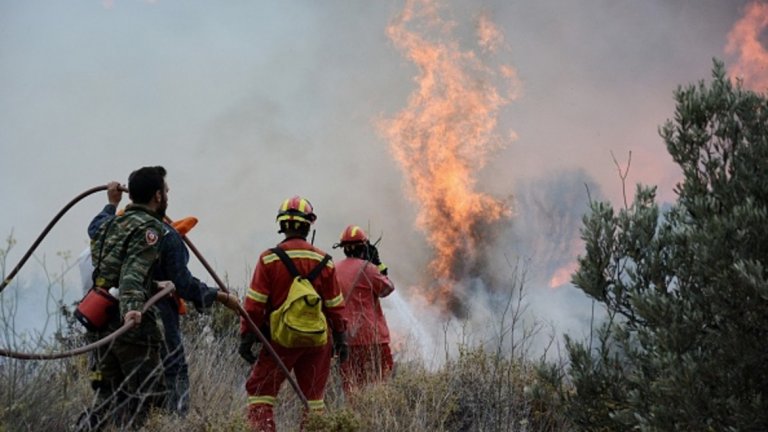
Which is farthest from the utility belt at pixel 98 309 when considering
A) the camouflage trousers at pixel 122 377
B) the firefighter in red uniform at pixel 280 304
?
the firefighter in red uniform at pixel 280 304

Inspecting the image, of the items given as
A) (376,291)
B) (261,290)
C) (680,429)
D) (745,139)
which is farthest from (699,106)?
(376,291)

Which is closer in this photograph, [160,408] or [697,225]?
[697,225]

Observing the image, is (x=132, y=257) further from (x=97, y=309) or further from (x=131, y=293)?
(x=97, y=309)

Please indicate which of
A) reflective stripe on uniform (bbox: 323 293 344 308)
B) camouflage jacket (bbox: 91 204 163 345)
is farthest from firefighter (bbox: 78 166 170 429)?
reflective stripe on uniform (bbox: 323 293 344 308)

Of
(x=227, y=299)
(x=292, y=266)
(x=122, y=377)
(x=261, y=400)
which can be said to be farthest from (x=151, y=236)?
(x=261, y=400)

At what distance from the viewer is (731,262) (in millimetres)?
4758

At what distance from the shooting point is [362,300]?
1015 cm

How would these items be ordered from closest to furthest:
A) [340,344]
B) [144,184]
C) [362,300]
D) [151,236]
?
1. [151,236]
2. [144,184]
3. [340,344]
4. [362,300]

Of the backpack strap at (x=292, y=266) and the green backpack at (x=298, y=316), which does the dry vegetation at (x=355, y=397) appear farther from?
the backpack strap at (x=292, y=266)

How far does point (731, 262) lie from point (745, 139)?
778mm

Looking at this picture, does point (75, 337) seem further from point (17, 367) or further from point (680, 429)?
point (680, 429)

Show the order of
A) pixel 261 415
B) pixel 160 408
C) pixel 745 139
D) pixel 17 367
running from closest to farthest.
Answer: pixel 745 139 → pixel 17 367 → pixel 160 408 → pixel 261 415

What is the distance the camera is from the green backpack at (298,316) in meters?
7.18

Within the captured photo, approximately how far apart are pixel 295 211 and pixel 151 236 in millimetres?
1617
